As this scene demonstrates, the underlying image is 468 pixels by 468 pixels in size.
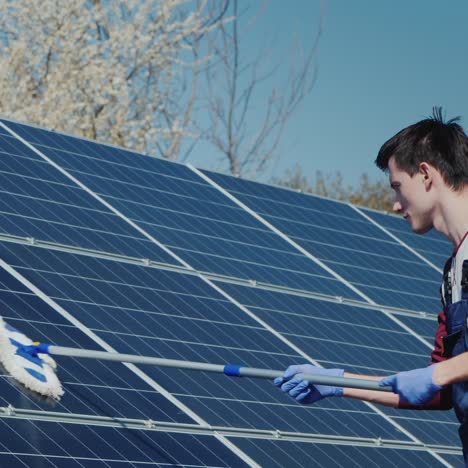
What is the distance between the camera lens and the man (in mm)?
6230

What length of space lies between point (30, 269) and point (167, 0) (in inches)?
1051

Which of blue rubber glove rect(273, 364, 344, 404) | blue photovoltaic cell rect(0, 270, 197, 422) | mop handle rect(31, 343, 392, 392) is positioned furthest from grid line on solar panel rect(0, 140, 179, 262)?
blue rubber glove rect(273, 364, 344, 404)

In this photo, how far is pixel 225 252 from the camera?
40.4 feet

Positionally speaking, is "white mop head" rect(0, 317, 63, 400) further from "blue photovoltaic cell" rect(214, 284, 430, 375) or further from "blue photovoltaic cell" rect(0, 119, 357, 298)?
"blue photovoltaic cell" rect(0, 119, 357, 298)

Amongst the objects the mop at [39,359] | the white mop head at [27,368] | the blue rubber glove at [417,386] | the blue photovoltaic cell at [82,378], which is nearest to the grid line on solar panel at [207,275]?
the blue photovoltaic cell at [82,378]

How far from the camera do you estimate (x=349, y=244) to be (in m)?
14.4

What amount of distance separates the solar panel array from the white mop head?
84 millimetres

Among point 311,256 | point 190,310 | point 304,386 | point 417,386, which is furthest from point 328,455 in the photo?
point 311,256

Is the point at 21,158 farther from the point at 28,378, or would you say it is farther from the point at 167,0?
the point at 167,0

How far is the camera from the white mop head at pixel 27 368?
8.16m

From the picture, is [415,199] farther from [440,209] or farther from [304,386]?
[304,386]

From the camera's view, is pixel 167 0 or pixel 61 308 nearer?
pixel 61 308

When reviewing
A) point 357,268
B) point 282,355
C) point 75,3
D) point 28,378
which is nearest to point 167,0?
point 75,3

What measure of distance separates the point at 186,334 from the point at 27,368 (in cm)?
207
